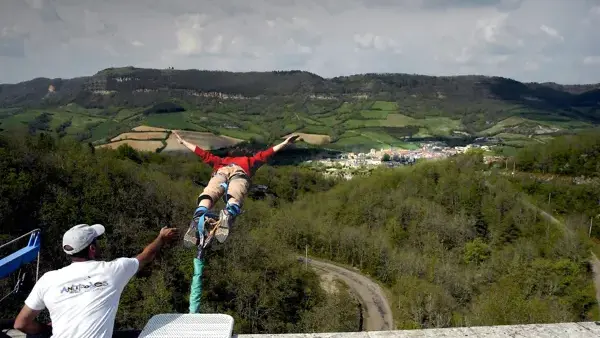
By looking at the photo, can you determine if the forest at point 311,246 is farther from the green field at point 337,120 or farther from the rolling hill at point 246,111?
the rolling hill at point 246,111

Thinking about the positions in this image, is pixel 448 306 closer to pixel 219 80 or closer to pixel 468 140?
pixel 468 140

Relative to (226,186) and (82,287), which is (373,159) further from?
(82,287)

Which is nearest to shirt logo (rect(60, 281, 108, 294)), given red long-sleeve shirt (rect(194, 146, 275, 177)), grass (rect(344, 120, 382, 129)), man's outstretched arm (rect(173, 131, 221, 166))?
red long-sleeve shirt (rect(194, 146, 275, 177))

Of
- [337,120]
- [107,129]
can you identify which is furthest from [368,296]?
[337,120]

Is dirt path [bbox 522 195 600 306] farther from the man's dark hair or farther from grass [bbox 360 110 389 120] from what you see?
grass [bbox 360 110 389 120]

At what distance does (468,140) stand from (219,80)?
346 feet

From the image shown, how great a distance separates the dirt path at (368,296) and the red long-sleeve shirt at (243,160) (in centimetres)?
2637

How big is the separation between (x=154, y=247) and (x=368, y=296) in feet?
126

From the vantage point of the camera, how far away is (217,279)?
1248 inches

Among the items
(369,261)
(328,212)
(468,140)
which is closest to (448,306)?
(369,261)

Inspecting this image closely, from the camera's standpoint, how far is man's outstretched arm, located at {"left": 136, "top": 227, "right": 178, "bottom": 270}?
4477mm

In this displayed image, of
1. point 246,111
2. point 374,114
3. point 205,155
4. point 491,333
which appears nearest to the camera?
point 491,333

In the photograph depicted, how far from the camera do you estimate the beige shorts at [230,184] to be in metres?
6.01

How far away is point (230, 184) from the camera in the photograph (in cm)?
618
